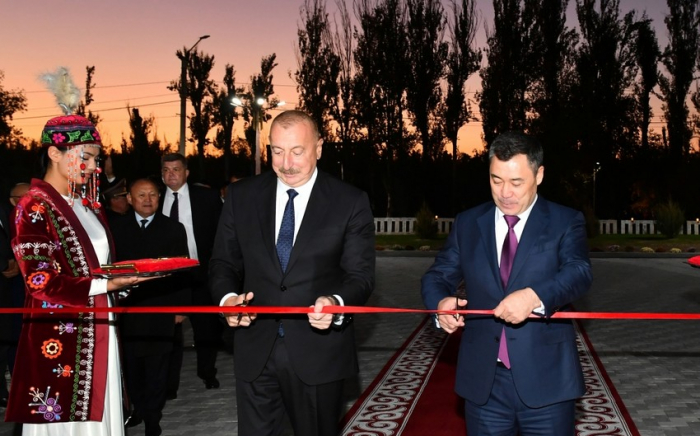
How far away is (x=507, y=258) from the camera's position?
378cm

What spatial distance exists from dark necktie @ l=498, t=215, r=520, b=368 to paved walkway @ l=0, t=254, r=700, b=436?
3211mm

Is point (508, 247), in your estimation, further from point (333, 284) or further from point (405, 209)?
point (405, 209)

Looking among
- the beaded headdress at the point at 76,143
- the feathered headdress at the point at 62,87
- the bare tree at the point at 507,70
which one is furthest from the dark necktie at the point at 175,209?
the bare tree at the point at 507,70

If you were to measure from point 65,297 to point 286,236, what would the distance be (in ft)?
3.46

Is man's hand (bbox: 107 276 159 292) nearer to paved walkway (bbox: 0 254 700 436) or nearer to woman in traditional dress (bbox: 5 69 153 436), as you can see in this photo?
woman in traditional dress (bbox: 5 69 153 436)

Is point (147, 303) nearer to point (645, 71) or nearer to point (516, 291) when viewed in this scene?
point (516, 291)

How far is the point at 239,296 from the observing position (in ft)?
12.5

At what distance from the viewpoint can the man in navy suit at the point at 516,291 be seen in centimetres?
365

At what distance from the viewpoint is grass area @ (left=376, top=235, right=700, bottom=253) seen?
30.0 metres

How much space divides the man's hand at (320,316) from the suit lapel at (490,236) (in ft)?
2.41

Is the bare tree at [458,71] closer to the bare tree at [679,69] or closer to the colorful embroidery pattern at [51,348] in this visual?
the bare tree at [679,69]

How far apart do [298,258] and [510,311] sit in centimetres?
101

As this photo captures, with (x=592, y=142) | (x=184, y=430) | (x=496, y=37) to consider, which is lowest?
(x=184, y=430)

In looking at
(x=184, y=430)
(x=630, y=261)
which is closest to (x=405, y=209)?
(x=630, y=261)
